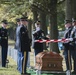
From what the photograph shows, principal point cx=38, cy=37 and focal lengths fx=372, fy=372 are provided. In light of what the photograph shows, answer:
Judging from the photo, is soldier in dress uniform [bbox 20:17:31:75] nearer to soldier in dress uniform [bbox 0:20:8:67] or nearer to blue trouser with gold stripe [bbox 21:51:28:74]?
blue trouser with gold stripe [bbox 21:51:28:74]

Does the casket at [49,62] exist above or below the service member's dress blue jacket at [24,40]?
below

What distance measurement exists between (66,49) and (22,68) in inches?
66.9

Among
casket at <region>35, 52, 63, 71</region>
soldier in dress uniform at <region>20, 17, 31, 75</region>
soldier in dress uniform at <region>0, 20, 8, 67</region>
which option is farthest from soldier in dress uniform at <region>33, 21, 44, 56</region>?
casket at <region>35, 52, 63, 71</region>

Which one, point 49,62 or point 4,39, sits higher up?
point 4,39

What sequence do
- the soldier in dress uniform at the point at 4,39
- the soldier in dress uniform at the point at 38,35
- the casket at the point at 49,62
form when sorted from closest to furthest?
the casket at the point at 49,62 → the soldier in dress uniform at the point at 38,35 → the soldier in dress uniform at the point at 4,39

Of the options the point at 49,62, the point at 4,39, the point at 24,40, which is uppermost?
the point at 24,40

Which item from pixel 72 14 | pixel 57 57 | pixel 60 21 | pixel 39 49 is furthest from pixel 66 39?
pixel 60 21

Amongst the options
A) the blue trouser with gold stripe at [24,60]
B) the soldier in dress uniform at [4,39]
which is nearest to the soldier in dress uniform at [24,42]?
the blue trouser with gold stripe at [24,60]

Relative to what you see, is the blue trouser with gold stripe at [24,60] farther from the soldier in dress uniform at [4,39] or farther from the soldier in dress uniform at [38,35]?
the soldier in dress uniform at [4,39]

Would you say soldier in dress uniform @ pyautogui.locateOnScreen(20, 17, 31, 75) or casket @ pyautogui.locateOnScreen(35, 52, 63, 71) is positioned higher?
soldier in dress uniform @ pyautogui.locateOnScreen(20, 17, 31, 75)

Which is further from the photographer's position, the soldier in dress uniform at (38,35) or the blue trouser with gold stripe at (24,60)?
the soldier in dress uniform at (38,35)

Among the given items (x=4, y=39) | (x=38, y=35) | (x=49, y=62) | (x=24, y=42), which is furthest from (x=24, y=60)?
(x=4, y=39)

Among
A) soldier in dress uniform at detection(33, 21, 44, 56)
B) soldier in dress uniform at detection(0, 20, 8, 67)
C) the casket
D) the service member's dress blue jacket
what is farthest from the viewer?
soldier in dress uniform at detection(0, 20, 8, 67)

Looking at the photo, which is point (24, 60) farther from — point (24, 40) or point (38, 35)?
point (38, 35)
